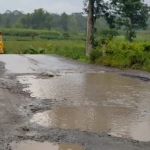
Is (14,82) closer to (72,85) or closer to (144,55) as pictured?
(72,85)

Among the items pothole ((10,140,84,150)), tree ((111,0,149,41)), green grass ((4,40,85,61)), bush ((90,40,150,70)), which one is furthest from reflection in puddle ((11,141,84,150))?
tree ((111,0,149,41))

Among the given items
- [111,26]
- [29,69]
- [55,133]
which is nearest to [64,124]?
[55,133]

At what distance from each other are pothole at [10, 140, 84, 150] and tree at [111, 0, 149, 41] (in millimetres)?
25567

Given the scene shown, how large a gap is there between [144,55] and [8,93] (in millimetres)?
8250

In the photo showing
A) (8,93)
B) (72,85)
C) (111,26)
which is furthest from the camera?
(111,26)

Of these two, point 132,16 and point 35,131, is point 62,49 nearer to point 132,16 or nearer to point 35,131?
point 132,16

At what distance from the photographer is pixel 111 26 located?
2514cm

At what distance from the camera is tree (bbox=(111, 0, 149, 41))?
3033cm

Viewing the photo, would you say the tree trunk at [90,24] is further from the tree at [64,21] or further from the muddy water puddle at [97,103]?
the tree at [64,21]

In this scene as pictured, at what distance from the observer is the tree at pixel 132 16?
30.3 metres

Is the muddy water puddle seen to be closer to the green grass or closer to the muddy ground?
the muddy ground

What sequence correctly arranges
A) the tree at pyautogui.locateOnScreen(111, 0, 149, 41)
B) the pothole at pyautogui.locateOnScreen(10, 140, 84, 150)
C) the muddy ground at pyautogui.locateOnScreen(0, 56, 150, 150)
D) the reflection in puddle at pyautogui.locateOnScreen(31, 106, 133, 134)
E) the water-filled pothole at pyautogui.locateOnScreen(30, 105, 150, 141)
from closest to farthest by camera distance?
the pothole at pyautogui.locateOnScreen(10, 140, 84, 150) < the muddy ground at pyautogui.locateOnScreen(0, 56, 150, 150) < the water-filled pothole at pyautogui.locateOnScreen(30, 105, 150, 141) < the reflection in puddle at pyautogui.locateOnScreen(31, 106, 133, 134) < the tree at pyautogui.locateOnScreen(111, 0, 149, 41)

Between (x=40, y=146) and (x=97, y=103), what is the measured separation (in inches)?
135

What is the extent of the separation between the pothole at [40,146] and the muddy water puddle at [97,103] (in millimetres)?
995
